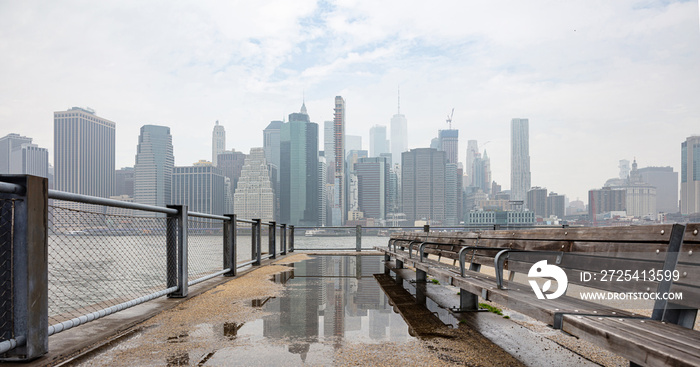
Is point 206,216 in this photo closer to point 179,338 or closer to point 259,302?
point 259,302

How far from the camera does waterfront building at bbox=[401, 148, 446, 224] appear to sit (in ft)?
527

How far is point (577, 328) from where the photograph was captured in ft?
7.47

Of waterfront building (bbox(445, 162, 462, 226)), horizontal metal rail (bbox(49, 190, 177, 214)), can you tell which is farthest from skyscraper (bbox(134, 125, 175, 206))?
horizontal metal rail (bbox(49, 190, 177, 214))

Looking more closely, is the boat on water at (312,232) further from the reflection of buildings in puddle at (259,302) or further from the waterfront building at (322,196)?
the waterfront building at (322,196)

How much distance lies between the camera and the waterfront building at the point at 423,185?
6319 inches

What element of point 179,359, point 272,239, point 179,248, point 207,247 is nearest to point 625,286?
point 179,359

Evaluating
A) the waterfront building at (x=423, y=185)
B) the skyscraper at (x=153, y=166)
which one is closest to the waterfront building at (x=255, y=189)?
the skyscraper at (x=153, y=166)

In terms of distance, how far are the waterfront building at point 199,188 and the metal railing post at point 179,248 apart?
112906mm

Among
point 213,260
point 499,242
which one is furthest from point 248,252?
point 499,242

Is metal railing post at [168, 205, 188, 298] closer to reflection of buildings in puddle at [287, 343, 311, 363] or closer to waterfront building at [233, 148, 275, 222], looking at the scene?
reflection of buildings in puddle at [287, 343, 311, 363]

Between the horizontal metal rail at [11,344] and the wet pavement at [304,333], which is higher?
the horizontal metal rail at [11,344]

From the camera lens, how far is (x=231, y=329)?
4.03 meters

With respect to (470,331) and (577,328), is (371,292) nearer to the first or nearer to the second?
(470,331)

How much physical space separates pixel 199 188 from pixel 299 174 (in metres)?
48.4
